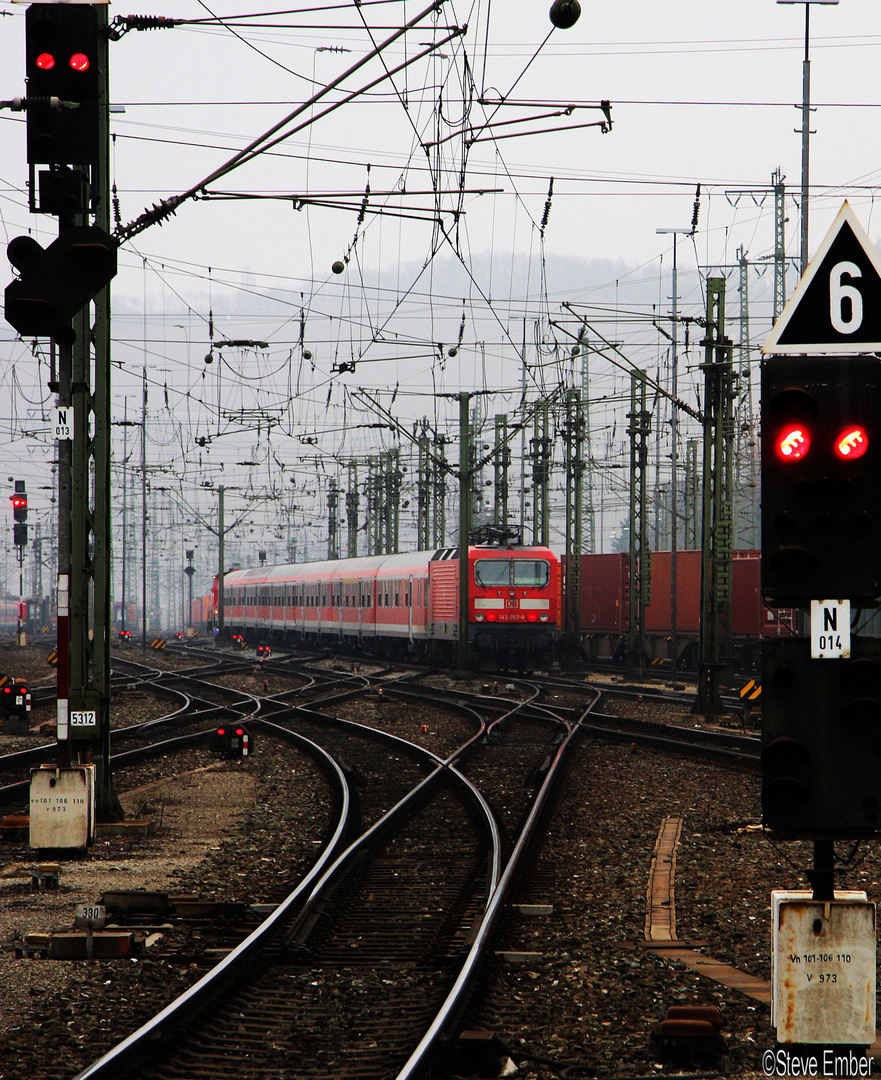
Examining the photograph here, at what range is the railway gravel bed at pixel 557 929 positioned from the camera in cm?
612

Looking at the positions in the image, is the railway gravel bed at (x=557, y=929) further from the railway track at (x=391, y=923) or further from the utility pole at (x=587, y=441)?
the utility pole at (x=587, y=441)

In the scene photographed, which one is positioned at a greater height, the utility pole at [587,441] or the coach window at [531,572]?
the utility pole at [587,441]

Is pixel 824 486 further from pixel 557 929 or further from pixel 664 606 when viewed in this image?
pixel 664 606

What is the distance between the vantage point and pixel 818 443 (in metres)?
4.84

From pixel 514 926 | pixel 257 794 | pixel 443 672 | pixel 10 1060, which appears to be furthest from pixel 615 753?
pixel 443 672

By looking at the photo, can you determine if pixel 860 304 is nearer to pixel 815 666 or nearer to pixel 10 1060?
pixel 815 666

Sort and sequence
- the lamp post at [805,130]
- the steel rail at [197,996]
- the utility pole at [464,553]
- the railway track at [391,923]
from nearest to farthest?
the steel rail at [197,996]
the railway track at [391,923]
the lamp post at [805,130]
the utility pole at [464,553]

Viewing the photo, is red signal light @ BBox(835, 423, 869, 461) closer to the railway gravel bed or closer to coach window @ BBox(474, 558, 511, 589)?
the railway gravel bed

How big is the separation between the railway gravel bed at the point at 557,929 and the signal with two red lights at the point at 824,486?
2.29m

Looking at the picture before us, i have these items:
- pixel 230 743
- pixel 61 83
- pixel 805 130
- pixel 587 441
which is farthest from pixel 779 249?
pixel 61 83

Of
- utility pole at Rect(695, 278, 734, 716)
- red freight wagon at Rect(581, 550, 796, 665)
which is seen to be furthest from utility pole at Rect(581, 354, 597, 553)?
utility pole at Rect(695, 278, 734, 716)

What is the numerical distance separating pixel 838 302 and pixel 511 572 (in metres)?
32.1

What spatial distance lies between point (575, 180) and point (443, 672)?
20.7 m

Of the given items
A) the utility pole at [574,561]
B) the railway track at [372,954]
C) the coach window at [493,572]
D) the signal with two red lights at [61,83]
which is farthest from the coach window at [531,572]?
the signal with two red lights at [61,83]
